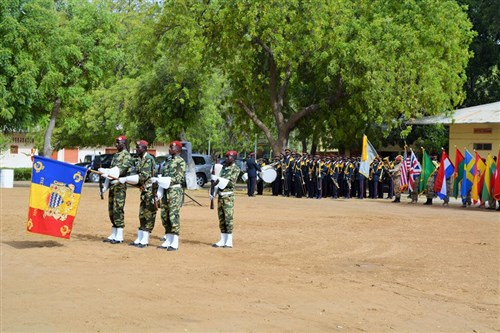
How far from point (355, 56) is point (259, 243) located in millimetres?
20014

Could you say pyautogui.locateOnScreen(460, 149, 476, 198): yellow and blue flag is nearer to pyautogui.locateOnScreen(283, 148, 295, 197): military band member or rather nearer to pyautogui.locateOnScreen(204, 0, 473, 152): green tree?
pyautogui.locateOnScreen(204, 0, 473, 152): green tree

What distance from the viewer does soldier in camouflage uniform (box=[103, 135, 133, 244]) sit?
15.0 m

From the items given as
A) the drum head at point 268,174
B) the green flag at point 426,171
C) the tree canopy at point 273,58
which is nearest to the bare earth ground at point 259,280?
the drum head at point 268,174

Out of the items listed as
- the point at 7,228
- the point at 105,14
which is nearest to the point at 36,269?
the point at 7,228

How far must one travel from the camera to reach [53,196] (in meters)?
14.1

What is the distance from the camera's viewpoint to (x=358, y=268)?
1336 cm

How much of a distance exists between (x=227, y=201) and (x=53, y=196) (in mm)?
3232

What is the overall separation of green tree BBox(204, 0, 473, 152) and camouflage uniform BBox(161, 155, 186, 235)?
820 inches

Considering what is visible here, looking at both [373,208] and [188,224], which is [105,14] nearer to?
[373,208]

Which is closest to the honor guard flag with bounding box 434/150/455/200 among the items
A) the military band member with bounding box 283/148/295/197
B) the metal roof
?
the metal roof

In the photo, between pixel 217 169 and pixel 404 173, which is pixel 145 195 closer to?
pixel 217 169

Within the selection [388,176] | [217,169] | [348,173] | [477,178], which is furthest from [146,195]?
[388,176]

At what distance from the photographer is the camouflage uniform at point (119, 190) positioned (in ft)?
49.1

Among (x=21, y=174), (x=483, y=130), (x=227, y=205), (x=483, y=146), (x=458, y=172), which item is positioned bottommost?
(x=227, y=205)
